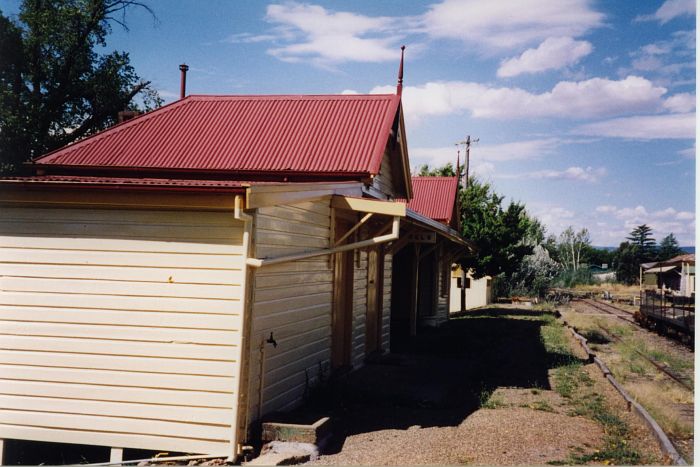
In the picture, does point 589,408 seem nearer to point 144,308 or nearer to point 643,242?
point 144,308

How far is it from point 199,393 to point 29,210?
8.52 ft

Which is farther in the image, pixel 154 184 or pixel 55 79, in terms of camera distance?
pixel 55 79

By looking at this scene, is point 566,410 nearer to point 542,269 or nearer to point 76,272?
point 76,272

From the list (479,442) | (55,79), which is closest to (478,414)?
(479,442)

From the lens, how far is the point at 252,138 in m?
10.8

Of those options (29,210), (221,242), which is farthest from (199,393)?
(29,210)

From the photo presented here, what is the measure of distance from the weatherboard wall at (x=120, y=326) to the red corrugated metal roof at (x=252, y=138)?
4122 mm

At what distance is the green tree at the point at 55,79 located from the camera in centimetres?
1870

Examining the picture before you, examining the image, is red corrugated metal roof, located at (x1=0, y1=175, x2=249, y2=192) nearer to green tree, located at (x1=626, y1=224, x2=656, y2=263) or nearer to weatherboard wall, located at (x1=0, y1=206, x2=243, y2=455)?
weatherboard wall, located at (x1=0, y1=206, x2=243, y2=455)

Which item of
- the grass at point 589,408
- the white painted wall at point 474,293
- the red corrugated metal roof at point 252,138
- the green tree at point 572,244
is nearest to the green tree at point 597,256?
the green tree at point 572,244

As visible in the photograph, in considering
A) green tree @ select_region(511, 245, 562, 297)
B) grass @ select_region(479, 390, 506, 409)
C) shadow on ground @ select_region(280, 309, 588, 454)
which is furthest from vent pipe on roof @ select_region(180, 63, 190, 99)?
green tree @ select_region(511, 245, 562, 297)

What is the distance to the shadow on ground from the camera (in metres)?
7.23

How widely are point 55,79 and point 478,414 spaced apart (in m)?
19.8

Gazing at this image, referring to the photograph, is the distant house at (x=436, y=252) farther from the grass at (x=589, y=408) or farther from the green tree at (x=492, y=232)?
the grass at (x=589, y=408)
